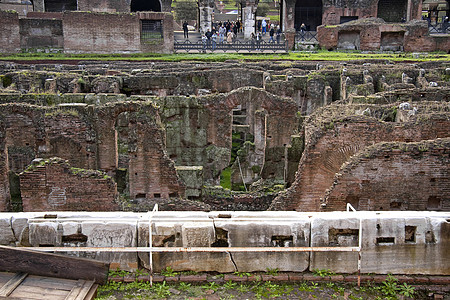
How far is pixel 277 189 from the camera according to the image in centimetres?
1138

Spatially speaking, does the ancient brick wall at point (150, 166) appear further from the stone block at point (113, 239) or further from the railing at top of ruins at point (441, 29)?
the railing at top of ruins at point (441, 29)

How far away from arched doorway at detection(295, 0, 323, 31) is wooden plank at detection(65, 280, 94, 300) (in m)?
38.9

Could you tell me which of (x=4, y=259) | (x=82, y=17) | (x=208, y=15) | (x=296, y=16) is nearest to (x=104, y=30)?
(x=82, y=17)

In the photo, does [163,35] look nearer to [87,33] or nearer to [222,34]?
[222,34]

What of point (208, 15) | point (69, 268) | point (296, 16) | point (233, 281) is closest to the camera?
point (69, 268)

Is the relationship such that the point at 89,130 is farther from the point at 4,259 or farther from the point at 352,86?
the point at 352,86

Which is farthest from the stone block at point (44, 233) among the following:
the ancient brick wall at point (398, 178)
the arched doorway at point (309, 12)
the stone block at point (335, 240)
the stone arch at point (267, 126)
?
the arched doorway at point (309, 12)

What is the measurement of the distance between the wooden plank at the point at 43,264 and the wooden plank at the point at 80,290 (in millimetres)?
72

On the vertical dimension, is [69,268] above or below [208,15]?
below

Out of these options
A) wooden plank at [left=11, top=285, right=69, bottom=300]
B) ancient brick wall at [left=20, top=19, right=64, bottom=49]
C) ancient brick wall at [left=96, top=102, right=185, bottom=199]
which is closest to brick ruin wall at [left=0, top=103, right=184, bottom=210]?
ancient brick wall at [left=96, top=102, right=185, bottom=199]

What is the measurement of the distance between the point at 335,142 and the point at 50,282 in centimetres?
610

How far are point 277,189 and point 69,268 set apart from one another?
282 inches

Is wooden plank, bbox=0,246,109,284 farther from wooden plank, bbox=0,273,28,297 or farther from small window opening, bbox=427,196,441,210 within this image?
small window opening, bbox=427,196,441,210

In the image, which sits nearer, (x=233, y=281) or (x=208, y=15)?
(x=233, y=281)
